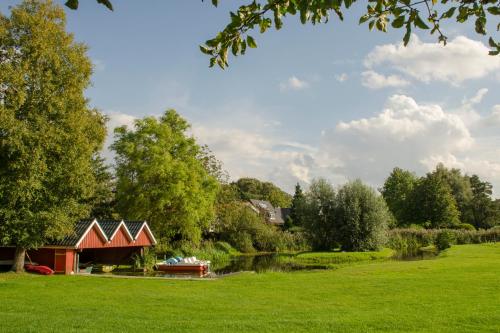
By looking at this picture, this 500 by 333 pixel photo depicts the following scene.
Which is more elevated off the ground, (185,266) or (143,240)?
(143,240)

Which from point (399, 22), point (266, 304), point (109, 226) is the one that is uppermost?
point (399, 22)

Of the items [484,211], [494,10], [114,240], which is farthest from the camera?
[484,211]

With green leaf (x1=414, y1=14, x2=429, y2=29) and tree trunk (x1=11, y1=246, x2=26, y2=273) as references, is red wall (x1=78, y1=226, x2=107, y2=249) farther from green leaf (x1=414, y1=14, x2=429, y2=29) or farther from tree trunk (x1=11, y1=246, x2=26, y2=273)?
green leaf (x1=414, y1=14, x2=429, y2=29)

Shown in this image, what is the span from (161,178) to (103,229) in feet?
27.7

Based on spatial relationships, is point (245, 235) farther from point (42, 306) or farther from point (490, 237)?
point (42, 306)

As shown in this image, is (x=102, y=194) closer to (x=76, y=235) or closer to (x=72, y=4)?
(x=76, y=235)

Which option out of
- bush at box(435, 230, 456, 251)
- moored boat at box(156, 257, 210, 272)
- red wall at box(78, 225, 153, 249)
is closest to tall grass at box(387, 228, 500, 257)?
bush at box(435, 230, 456, 251)

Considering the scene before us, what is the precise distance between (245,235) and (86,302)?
113 feet

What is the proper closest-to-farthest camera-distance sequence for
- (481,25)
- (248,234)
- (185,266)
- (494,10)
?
(494,10)
(481,25)
(185,266)
(248,234)

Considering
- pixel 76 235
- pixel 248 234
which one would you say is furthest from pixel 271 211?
pixel 76 235

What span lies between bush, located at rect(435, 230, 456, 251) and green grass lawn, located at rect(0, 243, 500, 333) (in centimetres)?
2552

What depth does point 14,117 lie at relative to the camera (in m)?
22.1

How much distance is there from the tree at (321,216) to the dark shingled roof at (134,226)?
59.9 feet

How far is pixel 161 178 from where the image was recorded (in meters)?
36.1
